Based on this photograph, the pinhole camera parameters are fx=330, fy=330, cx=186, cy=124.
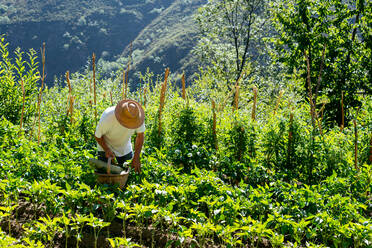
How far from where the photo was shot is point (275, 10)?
41.5ft

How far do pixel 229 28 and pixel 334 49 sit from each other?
8189 mm

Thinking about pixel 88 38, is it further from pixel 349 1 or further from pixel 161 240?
pixel 161 240

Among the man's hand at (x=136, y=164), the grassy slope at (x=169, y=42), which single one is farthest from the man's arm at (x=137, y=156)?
the grassy slope at (x=169, y=42)

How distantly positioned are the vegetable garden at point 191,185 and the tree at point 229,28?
1276 centimetres

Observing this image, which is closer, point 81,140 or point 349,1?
point 81,140

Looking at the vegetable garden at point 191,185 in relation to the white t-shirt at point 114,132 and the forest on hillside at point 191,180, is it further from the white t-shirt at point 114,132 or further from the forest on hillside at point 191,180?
the white t-shirt at point 114,132

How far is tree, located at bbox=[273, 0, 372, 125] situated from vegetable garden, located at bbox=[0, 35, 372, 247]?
225 inches

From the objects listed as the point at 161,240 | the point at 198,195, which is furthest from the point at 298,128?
the point at 161,240

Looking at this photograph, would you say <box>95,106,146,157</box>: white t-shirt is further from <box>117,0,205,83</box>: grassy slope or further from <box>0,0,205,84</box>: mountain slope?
<box>0,0,205,84</box>: mountain slope

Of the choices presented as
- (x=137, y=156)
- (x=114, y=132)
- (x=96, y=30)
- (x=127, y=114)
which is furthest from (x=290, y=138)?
(x=96, y=30)

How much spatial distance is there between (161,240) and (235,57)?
1703cm

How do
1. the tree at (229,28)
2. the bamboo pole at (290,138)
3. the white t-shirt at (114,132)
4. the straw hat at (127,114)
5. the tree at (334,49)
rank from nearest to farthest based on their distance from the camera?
the straw hat at (127,114) < the white t-shirt at (114,132) < the bamboo pole at (290,138) < the tree at (334,49) < the tree at (229,28)

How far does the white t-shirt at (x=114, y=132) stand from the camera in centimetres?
425

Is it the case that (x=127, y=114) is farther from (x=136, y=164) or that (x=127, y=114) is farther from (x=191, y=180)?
(x=191, y=180)
